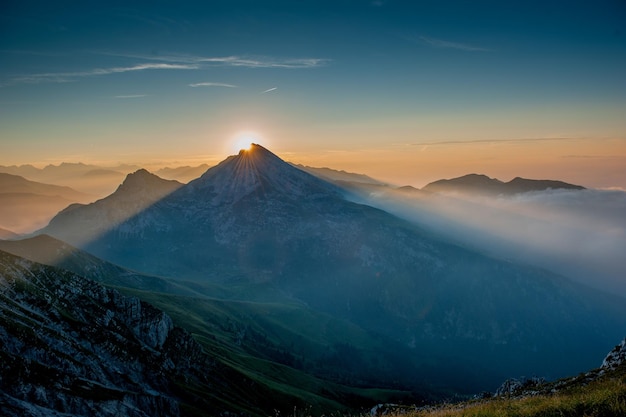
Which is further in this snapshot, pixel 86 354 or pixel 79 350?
pixel 86 354

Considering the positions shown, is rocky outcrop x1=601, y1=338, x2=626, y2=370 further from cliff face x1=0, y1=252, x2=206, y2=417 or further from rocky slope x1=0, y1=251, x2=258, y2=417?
cliff face x1=0, y1=252, x2=206, y2=417

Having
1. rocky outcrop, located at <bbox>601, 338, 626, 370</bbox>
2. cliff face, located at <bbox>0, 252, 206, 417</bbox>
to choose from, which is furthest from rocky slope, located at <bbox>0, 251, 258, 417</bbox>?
rocky outcrop, located at <bbox>601, 338, 626, 370</bbox>

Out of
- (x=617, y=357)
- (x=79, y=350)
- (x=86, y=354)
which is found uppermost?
(x=617, y=357)

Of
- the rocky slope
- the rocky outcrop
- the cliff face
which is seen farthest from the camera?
the rocky slope

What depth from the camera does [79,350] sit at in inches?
3108

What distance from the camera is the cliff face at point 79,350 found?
58469 millimetres

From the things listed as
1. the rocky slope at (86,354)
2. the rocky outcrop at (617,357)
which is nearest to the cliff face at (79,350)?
the rocky slope at (86,354)

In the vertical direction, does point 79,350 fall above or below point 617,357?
below

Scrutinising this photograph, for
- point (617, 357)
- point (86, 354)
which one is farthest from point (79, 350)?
point (617, 357)

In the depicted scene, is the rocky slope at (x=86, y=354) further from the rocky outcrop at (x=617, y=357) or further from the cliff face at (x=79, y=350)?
the rocky outcrop at (x=617, y=357)

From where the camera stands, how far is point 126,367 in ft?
301

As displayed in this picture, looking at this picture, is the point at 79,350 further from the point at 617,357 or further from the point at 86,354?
the point at 617,357

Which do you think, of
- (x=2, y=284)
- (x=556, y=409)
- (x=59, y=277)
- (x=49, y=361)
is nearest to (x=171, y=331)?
(x=59, y=277)

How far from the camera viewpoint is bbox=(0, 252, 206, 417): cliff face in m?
58.5
